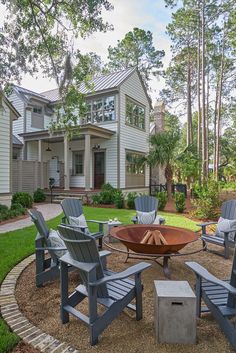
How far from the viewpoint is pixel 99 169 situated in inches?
643

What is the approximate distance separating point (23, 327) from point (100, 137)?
12.8m

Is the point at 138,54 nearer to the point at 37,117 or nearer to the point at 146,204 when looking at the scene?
the point at 37,117

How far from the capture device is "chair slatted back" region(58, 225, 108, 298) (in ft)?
7.87

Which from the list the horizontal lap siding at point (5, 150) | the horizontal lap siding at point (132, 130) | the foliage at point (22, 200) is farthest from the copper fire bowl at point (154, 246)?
the horizontal lap siding at point (132, 130)

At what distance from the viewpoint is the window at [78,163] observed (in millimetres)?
16891

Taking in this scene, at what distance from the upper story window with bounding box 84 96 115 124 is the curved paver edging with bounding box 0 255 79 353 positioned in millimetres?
12788

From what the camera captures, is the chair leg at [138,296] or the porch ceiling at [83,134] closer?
the chair leg at [138,296]

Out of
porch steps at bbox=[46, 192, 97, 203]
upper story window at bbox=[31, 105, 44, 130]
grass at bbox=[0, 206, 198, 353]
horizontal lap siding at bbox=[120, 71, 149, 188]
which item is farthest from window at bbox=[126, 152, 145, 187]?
grass at bbox=[0, 206, 198, 353]

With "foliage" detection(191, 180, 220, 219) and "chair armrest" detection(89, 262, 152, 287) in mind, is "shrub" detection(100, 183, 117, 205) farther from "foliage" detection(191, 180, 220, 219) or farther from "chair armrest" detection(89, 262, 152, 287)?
"chair armrest" detection(89, 262, 152, 287)

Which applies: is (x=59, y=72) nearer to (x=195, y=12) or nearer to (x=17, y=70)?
(x=17, y=70)

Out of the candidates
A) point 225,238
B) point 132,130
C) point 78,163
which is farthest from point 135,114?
point 225,238

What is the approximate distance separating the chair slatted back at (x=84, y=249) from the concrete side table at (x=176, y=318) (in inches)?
22.6

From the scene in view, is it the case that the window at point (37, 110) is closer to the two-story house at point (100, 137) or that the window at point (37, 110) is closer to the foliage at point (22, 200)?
the two-story house at point (100, 137)

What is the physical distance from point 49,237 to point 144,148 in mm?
14444
